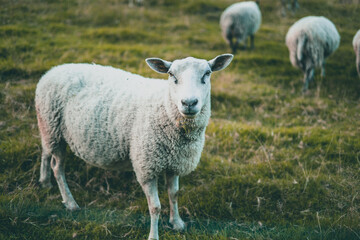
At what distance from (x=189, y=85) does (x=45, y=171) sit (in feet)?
8.00

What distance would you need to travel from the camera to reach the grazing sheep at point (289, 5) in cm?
1302

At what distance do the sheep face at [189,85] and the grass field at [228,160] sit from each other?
4.53 ft

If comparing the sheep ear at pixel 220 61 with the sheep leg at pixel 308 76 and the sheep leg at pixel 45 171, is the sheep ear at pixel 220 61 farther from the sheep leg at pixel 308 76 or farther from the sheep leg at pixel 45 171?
the sheep leg at pixel 308 76

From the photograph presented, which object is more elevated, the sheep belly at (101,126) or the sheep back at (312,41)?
the sheep back at (312,41)

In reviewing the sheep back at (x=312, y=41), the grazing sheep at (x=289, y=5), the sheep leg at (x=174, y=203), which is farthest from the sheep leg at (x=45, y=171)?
the grazing sheep at (x=289, y=5)

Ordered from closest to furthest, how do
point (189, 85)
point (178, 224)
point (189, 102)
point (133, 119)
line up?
point (189, 102), point (189, 85), point (133, 119), point (178, 224)

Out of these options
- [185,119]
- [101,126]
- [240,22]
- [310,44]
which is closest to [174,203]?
[185,119]

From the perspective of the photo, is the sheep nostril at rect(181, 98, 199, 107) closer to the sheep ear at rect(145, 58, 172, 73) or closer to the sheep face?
the sheep face

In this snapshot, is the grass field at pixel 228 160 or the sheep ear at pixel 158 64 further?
the grass field at pixel 228 160

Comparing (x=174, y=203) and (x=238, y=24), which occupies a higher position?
(x=238, y=24)

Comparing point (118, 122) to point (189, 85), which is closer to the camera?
point (189, 85)

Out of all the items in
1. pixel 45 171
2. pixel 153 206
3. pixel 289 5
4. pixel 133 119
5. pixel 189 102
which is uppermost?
pixel 289 5

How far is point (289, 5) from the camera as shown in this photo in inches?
535

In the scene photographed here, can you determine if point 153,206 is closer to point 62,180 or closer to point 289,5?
point 62,180
